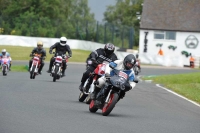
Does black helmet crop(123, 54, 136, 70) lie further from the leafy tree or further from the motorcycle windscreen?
the leafy tree

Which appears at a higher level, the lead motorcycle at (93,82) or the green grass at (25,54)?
the lead motorcycle at (93,82)

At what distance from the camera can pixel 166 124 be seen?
554 inches

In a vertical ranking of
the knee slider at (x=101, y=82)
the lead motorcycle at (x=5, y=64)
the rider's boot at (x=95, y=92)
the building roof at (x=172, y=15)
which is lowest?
the lead motorcycle at (x=5, y=64)

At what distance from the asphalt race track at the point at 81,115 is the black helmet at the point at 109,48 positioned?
1396 mm

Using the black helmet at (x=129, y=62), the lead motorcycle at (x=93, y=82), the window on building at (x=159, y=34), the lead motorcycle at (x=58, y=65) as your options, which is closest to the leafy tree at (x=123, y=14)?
the window on building at (x=159, y=34)

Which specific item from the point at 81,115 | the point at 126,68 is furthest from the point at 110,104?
the point at 126,68

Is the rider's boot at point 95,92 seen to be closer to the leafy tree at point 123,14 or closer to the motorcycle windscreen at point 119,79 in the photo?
the motorcycle windscreen at point 119,79

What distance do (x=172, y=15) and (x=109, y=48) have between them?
58.1m

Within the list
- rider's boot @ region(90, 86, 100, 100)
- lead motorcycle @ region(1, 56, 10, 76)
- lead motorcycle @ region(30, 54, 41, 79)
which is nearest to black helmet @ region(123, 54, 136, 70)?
rider's boot @ region(90, 86, 100, 100)

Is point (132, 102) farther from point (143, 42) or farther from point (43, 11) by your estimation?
point (43, 11)

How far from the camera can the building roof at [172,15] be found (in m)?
74.2

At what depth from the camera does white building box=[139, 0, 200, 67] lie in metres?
73.8

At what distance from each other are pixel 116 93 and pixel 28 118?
8.19 ft

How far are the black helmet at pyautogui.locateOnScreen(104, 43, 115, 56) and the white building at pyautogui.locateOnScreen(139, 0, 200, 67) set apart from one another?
183 feet
